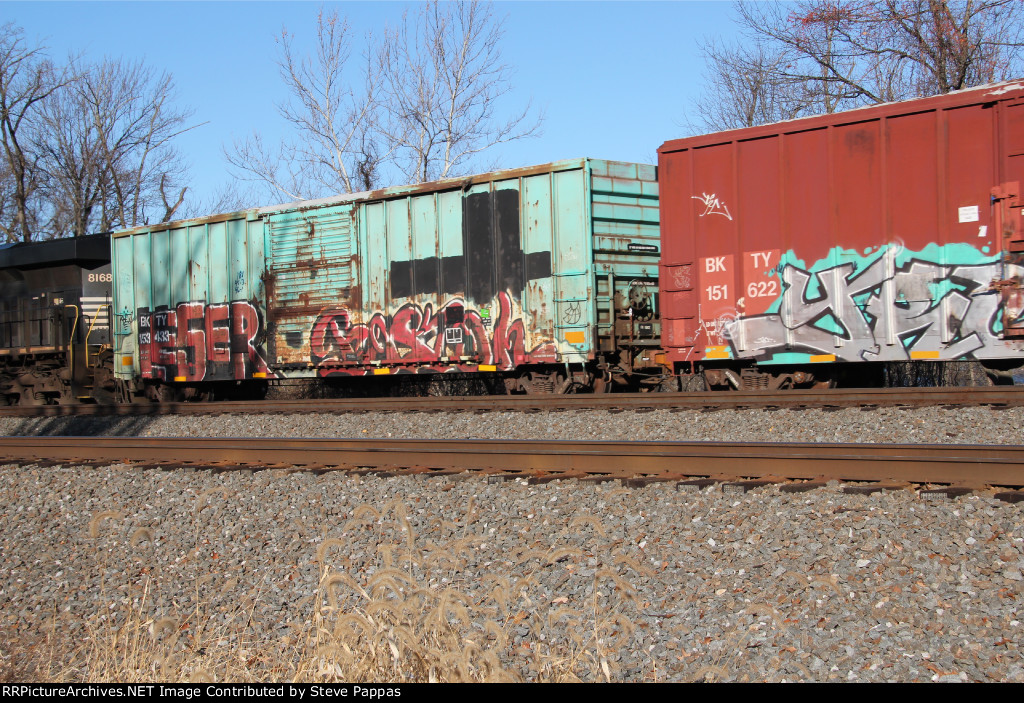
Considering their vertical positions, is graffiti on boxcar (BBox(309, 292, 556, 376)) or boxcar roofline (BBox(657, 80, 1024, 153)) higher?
boxcar roofline (BBox(657, 80, 1024, 153))

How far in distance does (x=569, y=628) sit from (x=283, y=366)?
11107mm

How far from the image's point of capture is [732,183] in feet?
32.8

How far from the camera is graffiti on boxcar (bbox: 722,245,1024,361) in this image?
28.3ft

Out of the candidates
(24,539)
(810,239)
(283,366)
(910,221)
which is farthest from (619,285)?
(24,539)

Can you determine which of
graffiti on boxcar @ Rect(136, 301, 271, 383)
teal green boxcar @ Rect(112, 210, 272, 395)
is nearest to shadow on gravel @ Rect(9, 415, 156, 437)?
graffiti on boxcar @ Rect(136, 301, 271, 383)

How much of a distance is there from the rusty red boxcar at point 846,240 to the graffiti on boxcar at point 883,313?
0.04ft

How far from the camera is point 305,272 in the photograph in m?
13.4

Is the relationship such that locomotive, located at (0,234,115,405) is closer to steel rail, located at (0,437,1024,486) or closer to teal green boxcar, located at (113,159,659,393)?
teal green boxcar, located at (113,159,659,393)

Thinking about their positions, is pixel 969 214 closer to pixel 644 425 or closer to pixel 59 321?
pixel 644 425

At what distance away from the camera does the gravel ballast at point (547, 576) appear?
315cm

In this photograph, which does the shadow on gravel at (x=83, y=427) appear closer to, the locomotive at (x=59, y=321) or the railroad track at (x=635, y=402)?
the railroad track at (x=635, y=402)
